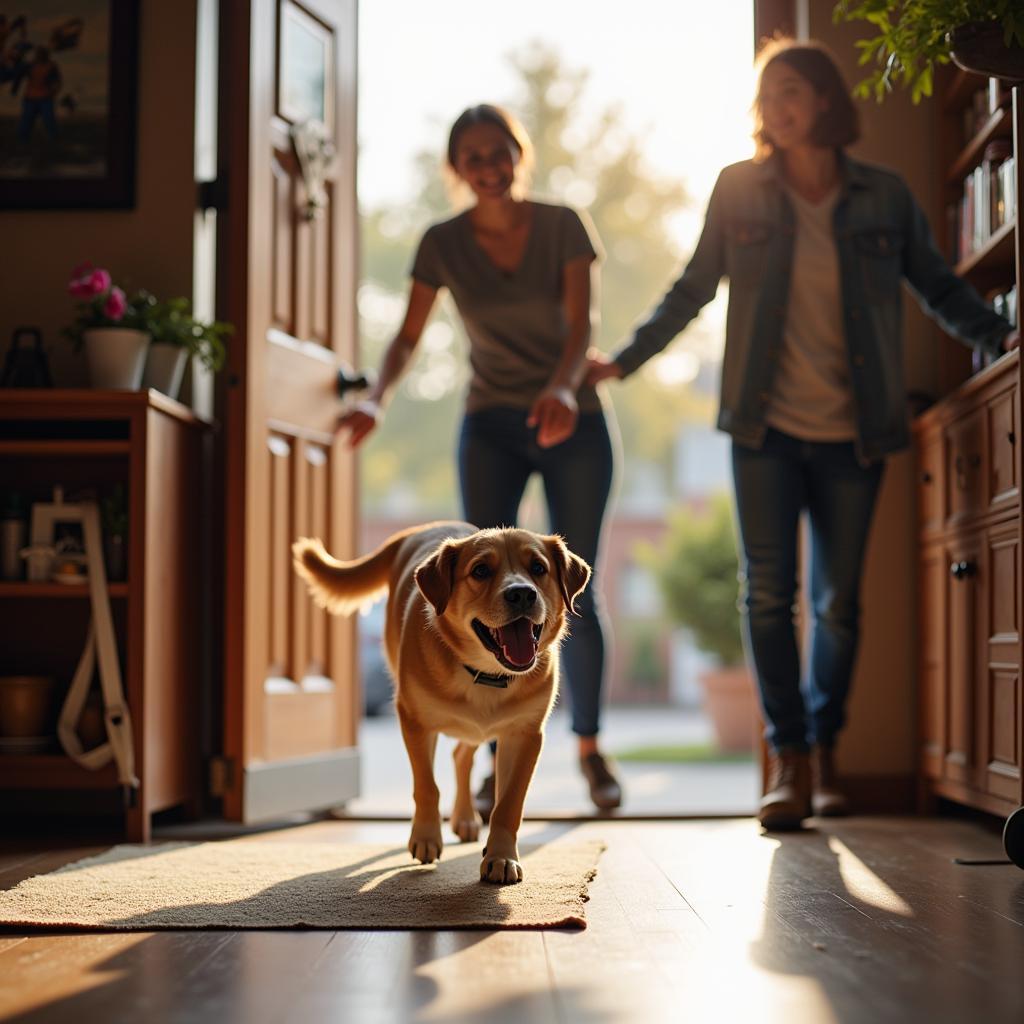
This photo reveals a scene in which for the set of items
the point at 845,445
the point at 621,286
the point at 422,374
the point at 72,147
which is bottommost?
the point at 845,445

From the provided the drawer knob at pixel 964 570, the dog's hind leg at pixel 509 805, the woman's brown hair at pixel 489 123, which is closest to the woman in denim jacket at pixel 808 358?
the drawer knob at pixel 964 570

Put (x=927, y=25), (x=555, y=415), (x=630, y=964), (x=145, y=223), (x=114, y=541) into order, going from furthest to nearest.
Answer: (x=145, y=223) → (x=114, y=541) → (x=555, y=415) → (x=927, y=25) → (x=630, y=964)

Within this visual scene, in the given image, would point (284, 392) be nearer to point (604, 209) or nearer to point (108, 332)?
point (108, 332)

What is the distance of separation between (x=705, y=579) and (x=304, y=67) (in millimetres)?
4884

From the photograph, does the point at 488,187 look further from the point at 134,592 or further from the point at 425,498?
the point at 425,498

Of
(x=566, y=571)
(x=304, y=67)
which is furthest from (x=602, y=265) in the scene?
(x=566, y=571)

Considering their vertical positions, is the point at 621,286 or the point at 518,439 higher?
the point at 621,286

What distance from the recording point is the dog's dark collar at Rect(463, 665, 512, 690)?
234 cm

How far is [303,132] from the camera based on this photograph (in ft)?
12.1

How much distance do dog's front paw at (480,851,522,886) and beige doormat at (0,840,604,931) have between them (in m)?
0.02

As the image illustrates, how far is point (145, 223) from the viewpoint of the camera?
11.9 feet

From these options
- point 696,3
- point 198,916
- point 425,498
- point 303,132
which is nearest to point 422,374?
point 425,498

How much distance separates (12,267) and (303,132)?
87cm

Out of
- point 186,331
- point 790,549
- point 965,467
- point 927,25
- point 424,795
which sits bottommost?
point 424,795
